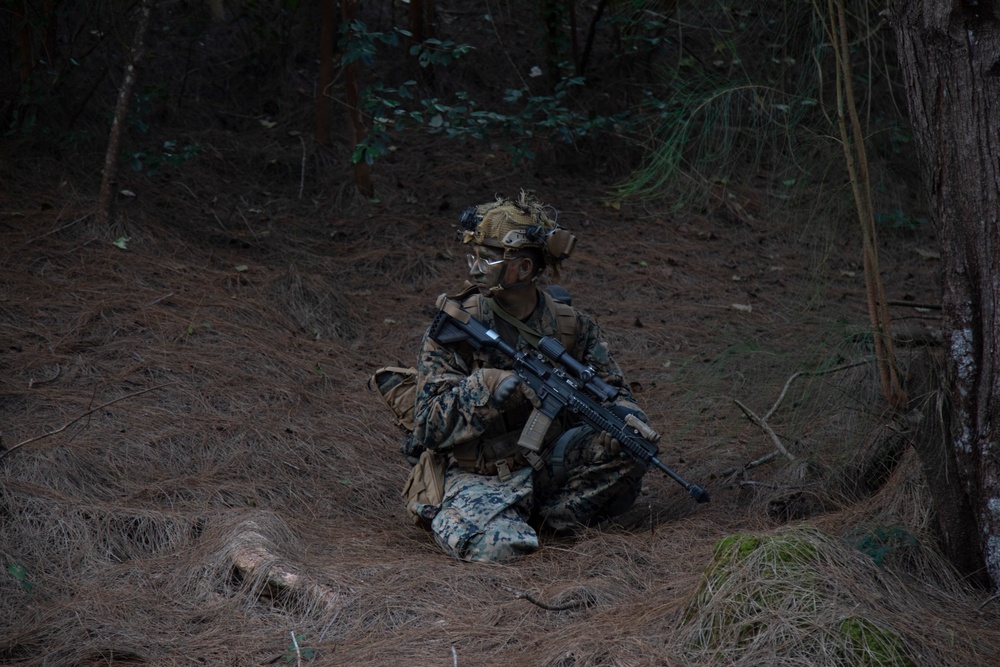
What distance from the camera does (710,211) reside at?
8.98 m

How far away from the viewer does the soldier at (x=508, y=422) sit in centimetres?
419

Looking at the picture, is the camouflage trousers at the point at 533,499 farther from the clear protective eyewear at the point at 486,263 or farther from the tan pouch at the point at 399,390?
the clear protective eyewear at the point at 486,263

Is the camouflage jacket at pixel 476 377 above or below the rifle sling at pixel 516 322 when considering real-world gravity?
below

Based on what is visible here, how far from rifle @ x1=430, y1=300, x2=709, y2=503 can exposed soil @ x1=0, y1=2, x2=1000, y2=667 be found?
1.44ft

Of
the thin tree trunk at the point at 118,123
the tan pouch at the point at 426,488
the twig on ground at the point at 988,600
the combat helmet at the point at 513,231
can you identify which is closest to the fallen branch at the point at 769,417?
the combat helmet at the point at 513,231

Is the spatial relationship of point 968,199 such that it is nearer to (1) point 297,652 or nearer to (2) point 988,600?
(2) point 988,600

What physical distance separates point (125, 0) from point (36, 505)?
204 inches

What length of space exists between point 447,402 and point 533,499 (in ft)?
2.27

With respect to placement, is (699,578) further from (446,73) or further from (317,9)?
(317,9)

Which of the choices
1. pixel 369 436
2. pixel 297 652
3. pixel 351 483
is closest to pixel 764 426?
pixel 351 483

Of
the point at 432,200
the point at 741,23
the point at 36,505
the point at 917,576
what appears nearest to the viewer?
the point at 917,576

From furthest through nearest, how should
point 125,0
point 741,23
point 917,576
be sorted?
point 125,0
point 741,23
point 917,576

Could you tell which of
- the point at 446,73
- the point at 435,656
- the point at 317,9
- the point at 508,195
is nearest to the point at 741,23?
the point at 508,195

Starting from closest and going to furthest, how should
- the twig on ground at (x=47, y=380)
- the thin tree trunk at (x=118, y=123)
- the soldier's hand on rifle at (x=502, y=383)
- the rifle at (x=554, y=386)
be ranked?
the soldier's hand on rifle at (x=502, y=383), the rifle at (x=554, y=386), the twig on ground at (x=47, y=380), the thin tree trunk at (x=118, y=123)
